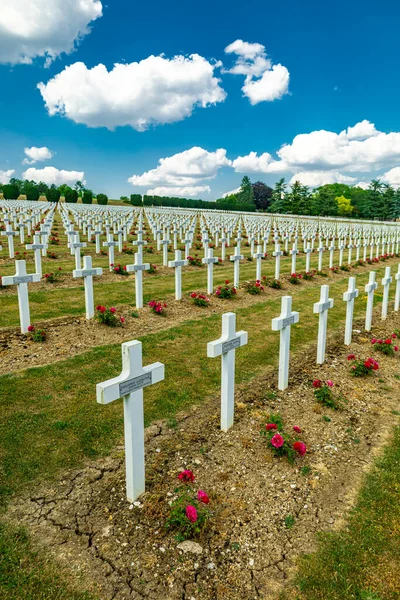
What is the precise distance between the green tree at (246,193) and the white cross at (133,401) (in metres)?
110

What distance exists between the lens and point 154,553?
2783 millimetres

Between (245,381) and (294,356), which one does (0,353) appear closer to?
(245,381)

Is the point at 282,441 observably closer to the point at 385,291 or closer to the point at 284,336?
the point at 284,336

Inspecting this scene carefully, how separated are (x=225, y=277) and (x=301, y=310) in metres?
3.91

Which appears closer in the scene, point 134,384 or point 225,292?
point 134,384

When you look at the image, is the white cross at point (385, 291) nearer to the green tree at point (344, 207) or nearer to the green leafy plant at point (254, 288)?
the green leafy plant at point (254, 288)

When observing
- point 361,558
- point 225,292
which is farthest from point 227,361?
point 225,292

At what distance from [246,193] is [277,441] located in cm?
11218

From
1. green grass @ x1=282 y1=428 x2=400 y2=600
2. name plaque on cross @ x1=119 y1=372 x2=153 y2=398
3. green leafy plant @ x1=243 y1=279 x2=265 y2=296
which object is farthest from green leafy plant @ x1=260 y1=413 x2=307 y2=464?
green leafy plant @ x1=243 y1=279 x2=265 y2=296

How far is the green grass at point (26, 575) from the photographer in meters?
2.45

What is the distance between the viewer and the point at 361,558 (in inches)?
110

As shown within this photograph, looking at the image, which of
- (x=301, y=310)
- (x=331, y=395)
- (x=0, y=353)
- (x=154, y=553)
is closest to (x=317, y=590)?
(x=154, y=553)

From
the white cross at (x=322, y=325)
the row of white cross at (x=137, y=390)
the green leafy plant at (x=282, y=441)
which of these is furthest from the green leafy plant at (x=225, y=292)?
the green leafy plant at (x=282, y=441)

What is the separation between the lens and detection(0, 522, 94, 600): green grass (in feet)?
8.05
